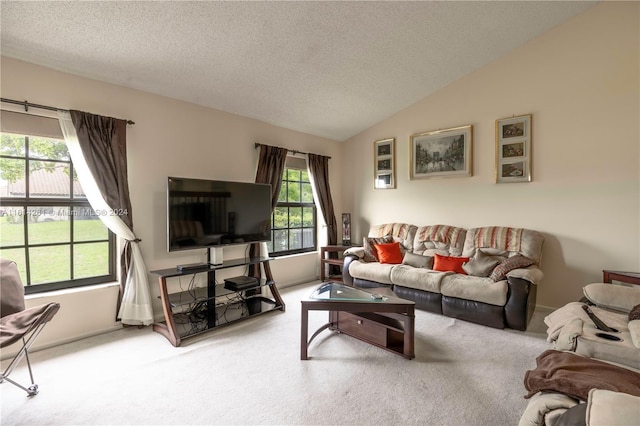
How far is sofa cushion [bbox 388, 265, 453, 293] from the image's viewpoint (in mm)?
3373

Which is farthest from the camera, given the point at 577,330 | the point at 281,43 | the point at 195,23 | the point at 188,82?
the point at 188,82

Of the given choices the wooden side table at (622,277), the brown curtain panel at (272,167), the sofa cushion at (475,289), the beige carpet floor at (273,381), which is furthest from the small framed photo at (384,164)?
the wooden side table at (622,277)

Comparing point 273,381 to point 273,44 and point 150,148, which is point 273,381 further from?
point 273,44

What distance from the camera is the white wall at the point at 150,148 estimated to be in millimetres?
2607

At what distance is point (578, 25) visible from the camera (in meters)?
3.35

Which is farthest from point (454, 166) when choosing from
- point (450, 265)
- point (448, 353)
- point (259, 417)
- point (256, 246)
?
point (259, 417)

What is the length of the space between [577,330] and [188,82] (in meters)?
3.89

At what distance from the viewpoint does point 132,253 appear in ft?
9.73

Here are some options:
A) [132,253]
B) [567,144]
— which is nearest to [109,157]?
[132,253]

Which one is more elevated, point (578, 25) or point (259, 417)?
point (578, 25)

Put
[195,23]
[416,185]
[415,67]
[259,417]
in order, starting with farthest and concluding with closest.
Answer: [416,185]
[415,67]
[195,23]
[259,417]

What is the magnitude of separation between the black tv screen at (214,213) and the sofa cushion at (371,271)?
1.26 m

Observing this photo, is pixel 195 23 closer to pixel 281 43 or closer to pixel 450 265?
pixel 281 43

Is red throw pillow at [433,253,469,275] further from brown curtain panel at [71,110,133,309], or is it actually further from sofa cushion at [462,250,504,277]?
brown curtain panel at [71,110,133,309]
